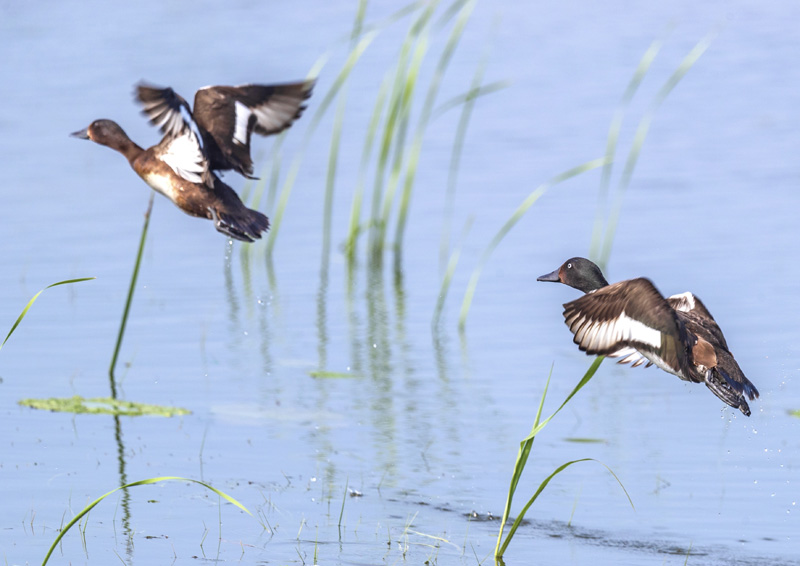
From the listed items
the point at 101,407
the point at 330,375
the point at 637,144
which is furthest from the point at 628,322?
the point at 330,375

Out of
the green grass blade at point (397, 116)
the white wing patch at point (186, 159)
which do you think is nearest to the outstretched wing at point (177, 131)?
the white wing patch at point (186, 159)

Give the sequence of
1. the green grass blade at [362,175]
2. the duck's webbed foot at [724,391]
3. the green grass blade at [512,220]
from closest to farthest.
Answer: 1. the duck's webbed foot at [724,391]
2. the green grass blade at [512,220]
3. the green grass blade at [362,175]

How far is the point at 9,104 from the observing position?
62.8ft

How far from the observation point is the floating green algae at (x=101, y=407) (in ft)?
28.2

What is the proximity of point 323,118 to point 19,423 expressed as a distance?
10466mm

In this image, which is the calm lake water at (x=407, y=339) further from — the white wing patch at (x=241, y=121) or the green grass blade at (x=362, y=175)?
the white wing patch at (x=241, y=121)

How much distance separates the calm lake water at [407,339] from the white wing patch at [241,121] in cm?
180

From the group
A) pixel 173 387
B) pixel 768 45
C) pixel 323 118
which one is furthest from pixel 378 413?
pixel 768 45

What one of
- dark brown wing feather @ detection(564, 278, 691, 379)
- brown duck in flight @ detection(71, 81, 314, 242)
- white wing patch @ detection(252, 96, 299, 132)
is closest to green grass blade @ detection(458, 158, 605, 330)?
white wing patch @ detection(252, 96, 299, 132)

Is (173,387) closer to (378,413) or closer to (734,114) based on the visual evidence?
(378,413)

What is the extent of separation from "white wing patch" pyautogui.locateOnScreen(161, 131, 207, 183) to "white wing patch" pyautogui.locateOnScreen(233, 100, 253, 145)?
375 mm

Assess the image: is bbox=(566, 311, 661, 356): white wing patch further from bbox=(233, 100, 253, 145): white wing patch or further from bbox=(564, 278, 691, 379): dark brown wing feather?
bbox=(233, 100, 253, 145): white wing patch

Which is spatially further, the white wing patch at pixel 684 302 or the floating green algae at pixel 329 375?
the floating green algae at pixel 329 375

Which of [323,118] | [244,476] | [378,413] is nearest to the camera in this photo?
[244,476]
